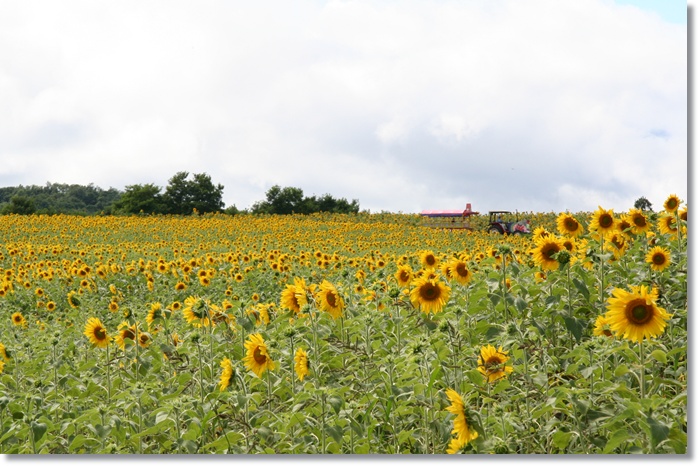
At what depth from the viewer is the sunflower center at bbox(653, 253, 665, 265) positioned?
4621 millimetres

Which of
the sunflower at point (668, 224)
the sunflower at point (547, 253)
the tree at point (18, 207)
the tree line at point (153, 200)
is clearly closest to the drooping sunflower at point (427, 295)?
the sunflower at point (547, 253)

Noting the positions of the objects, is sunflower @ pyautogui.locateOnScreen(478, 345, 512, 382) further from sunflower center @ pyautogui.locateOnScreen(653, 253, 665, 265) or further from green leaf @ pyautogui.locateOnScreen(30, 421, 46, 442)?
green leaf @ pyautogui.locateOnScreen(30, 421, 46, 442)

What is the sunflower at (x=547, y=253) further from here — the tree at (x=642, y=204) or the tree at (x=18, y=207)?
the tree at (x=18, y=207)

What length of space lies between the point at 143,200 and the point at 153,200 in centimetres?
33

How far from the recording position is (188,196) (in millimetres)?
18125

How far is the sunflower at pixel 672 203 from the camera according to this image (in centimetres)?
495

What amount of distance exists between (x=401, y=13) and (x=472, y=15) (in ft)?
1.55

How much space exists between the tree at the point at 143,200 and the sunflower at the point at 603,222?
16.5 m

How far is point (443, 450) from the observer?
3.35 metres

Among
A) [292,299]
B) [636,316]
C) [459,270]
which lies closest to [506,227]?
[459,270]

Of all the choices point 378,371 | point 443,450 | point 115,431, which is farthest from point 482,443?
point 115,431

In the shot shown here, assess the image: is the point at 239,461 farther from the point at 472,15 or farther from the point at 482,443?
the point at 472,15

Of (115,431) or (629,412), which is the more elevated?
(629,412)

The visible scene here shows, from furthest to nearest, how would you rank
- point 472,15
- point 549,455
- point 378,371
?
point 472,15, point 378,371, point 549,455
